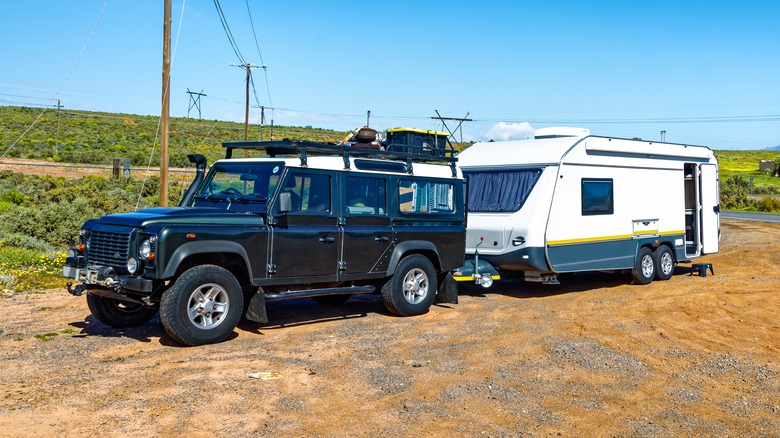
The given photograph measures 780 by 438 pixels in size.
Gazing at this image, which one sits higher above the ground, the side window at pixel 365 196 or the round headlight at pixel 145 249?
the side window at pixel 365 196

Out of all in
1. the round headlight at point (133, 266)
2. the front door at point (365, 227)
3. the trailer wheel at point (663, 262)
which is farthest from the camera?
the trailer wheel at point (663, 262)

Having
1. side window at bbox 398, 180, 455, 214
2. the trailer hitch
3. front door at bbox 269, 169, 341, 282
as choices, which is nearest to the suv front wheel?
side window at bbox 398, 180, 455, 214

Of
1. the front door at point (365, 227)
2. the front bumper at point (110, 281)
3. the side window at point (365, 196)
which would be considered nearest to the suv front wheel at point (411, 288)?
the front door at point (365, 227)

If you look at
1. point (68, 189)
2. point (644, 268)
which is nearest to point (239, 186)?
point (644, 268)

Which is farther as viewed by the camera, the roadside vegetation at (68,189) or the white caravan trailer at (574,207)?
the roadside vegetation at (68,189)

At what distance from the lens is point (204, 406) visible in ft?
21.0

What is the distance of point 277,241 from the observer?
9219 mm

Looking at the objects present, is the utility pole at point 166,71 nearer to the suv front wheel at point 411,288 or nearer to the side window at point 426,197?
the side window at point 426,197

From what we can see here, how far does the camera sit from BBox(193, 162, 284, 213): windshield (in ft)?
30.8

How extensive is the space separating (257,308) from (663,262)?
958 centimetres

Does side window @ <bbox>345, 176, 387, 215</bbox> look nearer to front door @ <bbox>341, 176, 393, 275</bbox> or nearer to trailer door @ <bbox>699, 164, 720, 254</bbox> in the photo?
front door @ <bbox>341, 176, 393, 275</bbox>

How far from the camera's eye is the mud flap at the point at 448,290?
1173 centimetres

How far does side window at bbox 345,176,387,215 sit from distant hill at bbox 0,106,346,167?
104 ft

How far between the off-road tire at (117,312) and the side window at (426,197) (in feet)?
12.4
